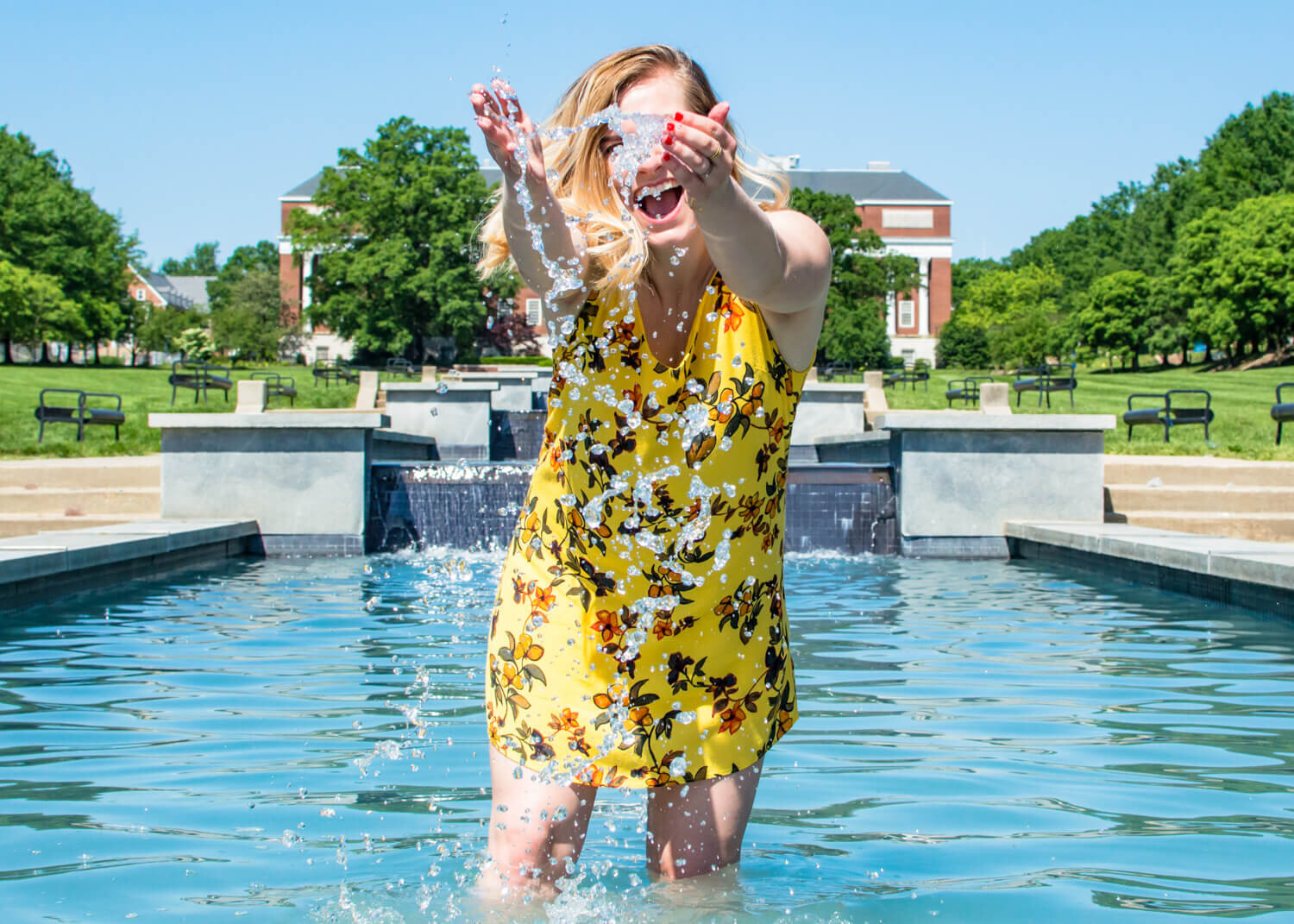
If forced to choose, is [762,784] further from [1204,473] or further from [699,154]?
[1204,473]

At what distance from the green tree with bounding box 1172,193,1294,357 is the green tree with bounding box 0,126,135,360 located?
5592cm

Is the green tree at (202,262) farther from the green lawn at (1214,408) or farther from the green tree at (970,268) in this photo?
the green lawn at (1214,408)

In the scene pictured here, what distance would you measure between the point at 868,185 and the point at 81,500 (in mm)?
87911

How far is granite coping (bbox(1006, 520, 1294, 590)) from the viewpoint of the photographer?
23.1 feet

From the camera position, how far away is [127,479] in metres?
11.6

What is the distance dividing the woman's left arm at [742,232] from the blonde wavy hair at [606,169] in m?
0.19

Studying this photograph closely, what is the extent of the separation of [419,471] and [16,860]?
799cm

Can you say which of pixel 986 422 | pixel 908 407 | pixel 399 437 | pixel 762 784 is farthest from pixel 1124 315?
pixel 762 784

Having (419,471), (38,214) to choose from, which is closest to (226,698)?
(419,471)

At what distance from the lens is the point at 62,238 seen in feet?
217

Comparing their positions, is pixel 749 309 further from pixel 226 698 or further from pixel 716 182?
pixel 226 698

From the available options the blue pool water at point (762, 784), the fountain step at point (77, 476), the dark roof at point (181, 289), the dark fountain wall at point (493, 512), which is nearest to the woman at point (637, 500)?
the blue pool water at point (762, 784)

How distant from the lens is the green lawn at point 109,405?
1473 centimetres

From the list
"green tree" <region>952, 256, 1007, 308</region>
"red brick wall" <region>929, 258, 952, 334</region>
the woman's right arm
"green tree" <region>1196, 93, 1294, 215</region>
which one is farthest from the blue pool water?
"green tree" <region>952, 256, 1007, 308</region>
